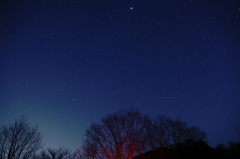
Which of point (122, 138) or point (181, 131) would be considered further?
point (181, 131)

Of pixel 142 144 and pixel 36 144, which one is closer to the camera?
pixel 36 144

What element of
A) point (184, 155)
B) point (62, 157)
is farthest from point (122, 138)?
point (62, 157)

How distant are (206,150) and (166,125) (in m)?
9.93

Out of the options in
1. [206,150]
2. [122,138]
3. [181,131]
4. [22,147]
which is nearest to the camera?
[22,147]

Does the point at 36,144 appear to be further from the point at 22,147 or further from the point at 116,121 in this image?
the point at 116,121

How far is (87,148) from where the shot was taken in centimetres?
1956

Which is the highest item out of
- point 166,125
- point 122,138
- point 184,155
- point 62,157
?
point 166,125

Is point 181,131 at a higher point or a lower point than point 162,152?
higher

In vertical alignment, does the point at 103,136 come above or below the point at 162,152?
above

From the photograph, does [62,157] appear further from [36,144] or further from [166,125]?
[166,125]

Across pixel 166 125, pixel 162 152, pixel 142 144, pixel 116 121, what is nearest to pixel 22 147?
pixel 116 121

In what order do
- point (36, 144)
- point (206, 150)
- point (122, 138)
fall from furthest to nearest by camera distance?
point (122, 138) → point (206, 150) → point (36, 144)

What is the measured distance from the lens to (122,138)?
65.0 feet

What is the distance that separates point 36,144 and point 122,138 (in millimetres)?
13058
